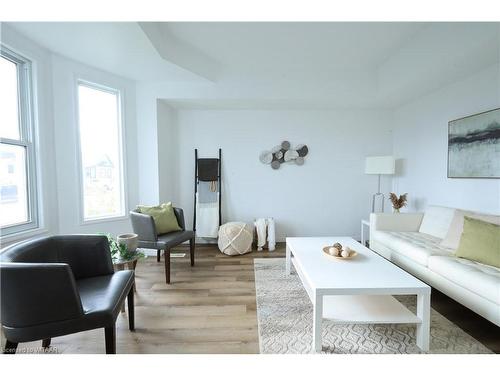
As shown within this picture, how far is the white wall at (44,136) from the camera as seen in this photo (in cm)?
233

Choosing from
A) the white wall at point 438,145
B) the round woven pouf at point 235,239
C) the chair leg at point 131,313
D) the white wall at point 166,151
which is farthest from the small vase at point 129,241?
the white wall at point 438,145

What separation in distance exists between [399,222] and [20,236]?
398 centimetres

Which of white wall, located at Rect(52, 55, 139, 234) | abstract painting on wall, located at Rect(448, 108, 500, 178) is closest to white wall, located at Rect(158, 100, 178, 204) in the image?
white wall, located at Rect(52, 55, 139, 234)

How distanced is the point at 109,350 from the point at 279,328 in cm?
107

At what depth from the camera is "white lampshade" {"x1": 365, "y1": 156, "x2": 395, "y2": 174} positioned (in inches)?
132

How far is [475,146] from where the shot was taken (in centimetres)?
251

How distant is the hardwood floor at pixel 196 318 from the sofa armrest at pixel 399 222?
82 centimetres

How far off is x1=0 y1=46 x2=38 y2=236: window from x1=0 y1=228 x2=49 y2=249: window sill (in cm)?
6

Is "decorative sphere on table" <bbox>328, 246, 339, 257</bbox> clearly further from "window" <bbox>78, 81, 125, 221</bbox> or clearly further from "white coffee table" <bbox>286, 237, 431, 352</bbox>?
"window" <bbox>78, 81, 125, 221</bbox>

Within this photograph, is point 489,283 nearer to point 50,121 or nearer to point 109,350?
point 109,350

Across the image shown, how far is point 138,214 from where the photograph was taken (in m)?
2.61

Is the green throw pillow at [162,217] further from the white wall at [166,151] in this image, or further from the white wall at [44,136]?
the white wall at [44,136]

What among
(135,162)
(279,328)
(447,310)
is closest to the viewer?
(279,328)
